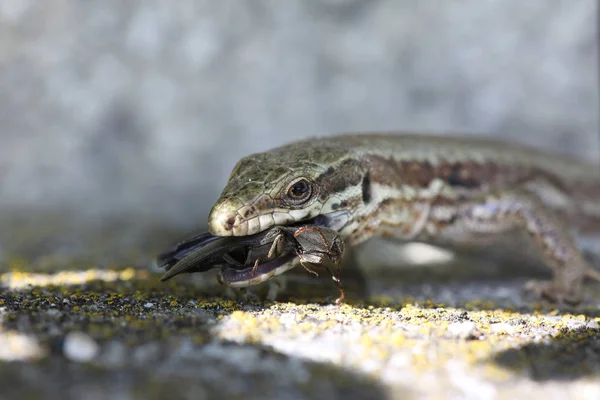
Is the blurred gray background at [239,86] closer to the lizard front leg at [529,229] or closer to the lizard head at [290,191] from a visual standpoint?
the lizard front leg at [529,229]

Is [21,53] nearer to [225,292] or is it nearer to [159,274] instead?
[159,274]

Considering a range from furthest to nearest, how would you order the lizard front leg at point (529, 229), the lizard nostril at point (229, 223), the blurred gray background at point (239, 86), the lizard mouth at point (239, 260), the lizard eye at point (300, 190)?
the blurred gray background at point (239, 86)
the lizard front leg at point (529, 229)
the lizard eye at point (300, 190)
the lizard mouth at point (239, 260)
the lizard nostril at point (229, 223)

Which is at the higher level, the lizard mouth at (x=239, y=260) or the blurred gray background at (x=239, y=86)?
the blurred gray background at (x=239, y=86)

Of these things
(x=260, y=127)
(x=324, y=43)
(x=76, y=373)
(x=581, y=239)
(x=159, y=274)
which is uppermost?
(x=324, y=43)

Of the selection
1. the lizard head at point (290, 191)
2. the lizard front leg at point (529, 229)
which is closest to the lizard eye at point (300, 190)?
the lizard head at point (290, 191)

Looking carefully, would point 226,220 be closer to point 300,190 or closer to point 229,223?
point 229,223

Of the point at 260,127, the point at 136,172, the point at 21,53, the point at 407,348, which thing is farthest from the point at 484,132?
the point at 21,53

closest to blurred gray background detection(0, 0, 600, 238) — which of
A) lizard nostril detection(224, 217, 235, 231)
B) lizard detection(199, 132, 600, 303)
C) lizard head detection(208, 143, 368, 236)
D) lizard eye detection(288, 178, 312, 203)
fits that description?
lizard detection(199, 132, 600, 303)

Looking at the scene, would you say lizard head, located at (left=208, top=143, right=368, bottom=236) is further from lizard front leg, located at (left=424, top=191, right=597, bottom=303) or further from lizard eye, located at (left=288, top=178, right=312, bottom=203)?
lizard front leg, located at (left=424, top=191, right=597, bottom=303)
